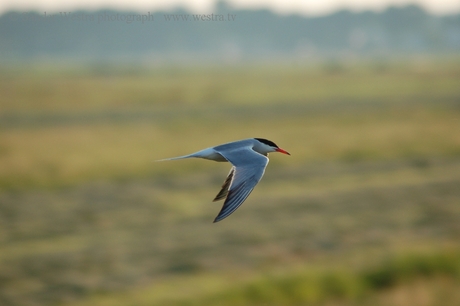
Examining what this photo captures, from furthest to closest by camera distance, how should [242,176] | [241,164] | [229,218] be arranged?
[229,218]
[241,164]
[242,176]

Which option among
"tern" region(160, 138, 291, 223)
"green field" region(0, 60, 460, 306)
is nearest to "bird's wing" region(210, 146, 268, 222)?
"tern" region(160, 138, 291, 223)

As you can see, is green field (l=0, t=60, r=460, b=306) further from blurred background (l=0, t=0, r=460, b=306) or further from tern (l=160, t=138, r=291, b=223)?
tern (l=160, t=138, r=291, b=223)

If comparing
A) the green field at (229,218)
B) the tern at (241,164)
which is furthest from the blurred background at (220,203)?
the tern at (241,164)

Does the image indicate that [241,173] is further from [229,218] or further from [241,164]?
[229,218]

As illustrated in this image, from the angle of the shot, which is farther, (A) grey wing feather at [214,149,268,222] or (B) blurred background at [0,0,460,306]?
(B) blurred background at [0,0,460,306]

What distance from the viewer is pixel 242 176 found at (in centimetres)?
561

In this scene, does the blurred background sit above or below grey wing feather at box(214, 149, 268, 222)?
below

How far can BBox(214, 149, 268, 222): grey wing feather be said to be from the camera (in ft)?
17.3

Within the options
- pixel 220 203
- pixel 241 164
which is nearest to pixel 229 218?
pixel 220 203

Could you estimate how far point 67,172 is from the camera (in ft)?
62.7

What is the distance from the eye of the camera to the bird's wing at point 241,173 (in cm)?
528

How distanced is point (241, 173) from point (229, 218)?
952cm

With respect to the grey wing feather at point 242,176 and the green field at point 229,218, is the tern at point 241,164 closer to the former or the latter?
the grey wing feather at point 242,176

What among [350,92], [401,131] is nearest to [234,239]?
[401,131]
